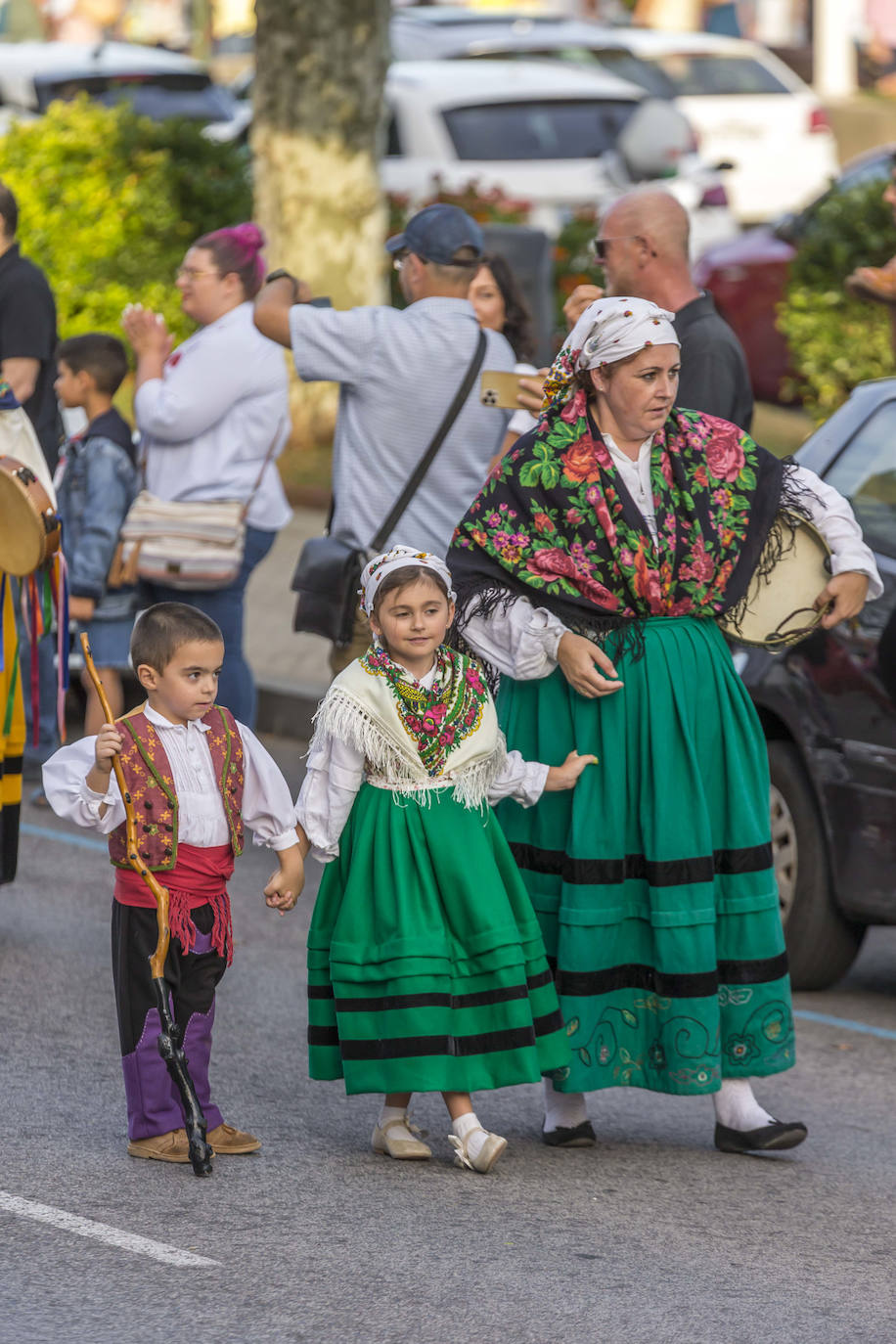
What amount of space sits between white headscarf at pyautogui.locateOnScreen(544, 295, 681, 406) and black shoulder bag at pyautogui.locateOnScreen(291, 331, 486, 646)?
1.40 m

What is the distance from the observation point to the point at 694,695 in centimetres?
531

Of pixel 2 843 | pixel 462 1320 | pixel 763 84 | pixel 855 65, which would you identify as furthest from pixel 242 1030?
pixel 855 65

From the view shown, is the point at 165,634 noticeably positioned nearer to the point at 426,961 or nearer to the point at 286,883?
the point at 286,883

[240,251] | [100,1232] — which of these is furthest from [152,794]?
[240,251]

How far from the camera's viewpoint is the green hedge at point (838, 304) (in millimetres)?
13406

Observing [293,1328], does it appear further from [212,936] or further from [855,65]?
[855,65]

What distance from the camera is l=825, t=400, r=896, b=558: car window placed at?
683 centimetres

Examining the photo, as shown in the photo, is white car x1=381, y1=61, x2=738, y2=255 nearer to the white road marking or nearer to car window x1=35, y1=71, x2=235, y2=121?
car window x1=35, y1=71, x2=235, y2=121

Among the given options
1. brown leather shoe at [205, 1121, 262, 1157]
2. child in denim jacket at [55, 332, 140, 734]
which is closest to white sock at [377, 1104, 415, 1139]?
brown leather shoe at [205, 1121, 262, 1157]

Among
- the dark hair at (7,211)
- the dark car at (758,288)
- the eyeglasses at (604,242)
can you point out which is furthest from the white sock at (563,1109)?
the dark car at (758,288)

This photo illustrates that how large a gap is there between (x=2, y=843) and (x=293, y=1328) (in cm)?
265

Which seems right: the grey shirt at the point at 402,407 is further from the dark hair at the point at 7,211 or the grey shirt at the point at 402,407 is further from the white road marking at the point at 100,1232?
the white road marking at the point at 100,1232

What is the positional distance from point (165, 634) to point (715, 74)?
16010 millimetres

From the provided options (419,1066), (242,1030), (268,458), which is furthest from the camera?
(268,458)
